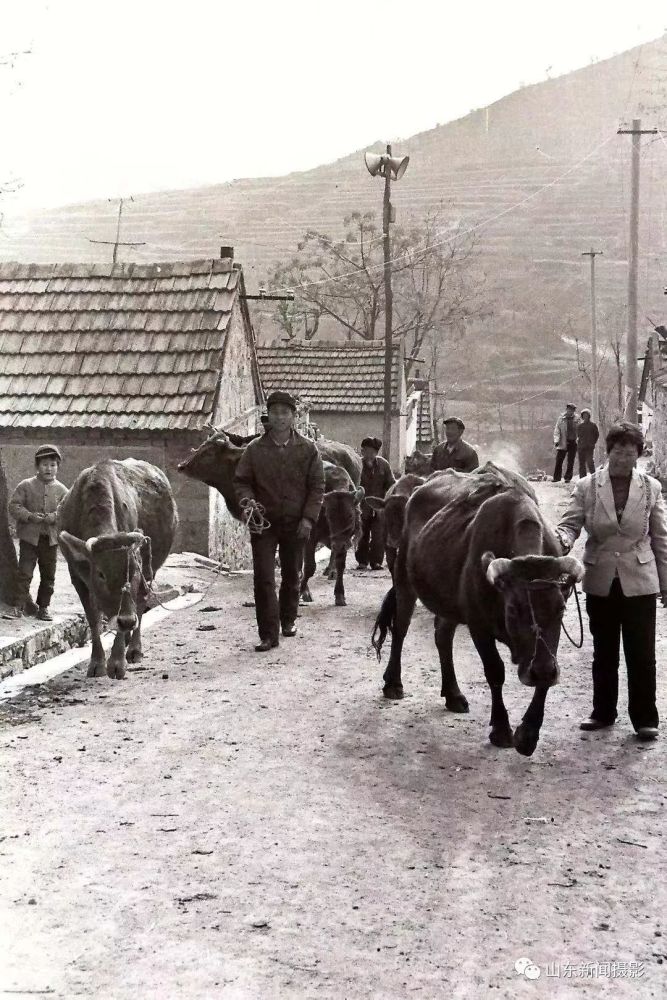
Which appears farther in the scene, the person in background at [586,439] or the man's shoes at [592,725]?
the person in background at [586,439]

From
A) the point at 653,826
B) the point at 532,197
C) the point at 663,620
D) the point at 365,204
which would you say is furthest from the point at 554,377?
the point at 653,826

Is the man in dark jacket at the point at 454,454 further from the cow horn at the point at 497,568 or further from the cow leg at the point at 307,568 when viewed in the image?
the cow horn at the point at 497,568

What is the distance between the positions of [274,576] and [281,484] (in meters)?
0.90

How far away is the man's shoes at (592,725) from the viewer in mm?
7480

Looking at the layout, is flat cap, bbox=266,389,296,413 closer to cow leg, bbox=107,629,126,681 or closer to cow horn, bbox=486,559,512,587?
cow leg, bbox=107,629,126,681

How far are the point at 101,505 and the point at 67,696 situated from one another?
5.46 ft

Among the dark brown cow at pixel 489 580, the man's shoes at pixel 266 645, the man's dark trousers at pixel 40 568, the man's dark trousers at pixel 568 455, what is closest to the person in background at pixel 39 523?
the man's dark trousers at pixel 40 568

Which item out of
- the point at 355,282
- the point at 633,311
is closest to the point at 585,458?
the point at 633,311

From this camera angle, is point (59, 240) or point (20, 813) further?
point (59, 240)

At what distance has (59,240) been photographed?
373 feet

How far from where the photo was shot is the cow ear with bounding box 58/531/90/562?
8547mm

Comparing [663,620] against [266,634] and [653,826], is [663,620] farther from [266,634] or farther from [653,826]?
[653,826]

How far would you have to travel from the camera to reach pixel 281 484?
10.6 m

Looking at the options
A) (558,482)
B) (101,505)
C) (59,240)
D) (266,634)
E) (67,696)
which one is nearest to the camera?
(67,696)
